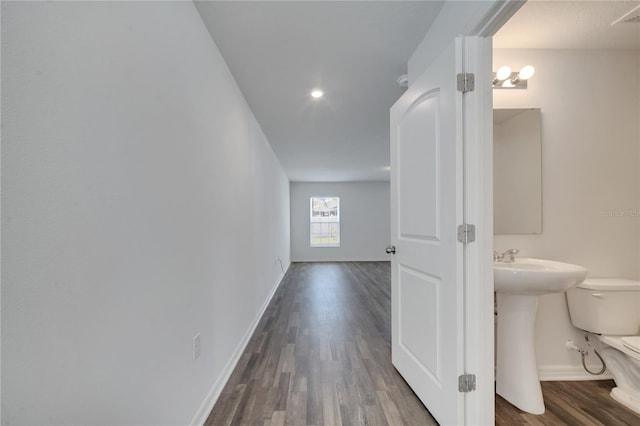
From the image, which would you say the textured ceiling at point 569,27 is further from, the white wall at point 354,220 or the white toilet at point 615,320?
the white wall at point 354,220

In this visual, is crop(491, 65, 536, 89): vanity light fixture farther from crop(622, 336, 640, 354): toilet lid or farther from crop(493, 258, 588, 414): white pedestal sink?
Result: crop(622, 336, 640, 354): toilet lid

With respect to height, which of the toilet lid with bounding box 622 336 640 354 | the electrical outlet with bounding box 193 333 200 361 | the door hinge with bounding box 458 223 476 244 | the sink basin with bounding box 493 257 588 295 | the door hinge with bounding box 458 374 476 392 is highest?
the door hinge with bounding box 458 223 476 244

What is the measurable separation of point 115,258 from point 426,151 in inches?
59.7

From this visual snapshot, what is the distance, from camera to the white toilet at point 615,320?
5.65 feet

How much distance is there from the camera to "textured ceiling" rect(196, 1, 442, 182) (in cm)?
157

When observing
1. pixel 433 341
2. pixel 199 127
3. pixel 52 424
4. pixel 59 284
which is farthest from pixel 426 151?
pixel 52 424

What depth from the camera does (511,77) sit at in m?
1.94

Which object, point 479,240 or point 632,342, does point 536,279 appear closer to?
point 479,240

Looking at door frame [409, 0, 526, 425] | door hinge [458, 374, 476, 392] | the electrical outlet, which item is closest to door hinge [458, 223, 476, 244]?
door frame [409, 0, 526, 425]

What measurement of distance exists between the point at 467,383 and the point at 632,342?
1.18m

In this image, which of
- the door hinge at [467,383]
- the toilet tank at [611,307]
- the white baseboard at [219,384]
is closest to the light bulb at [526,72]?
the toilet tank at [611,307]

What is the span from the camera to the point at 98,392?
0.81m

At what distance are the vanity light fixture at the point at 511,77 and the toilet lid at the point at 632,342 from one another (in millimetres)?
1707

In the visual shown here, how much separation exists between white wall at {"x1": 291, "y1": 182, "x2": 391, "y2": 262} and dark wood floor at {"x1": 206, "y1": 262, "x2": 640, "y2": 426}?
4746 millimetres
